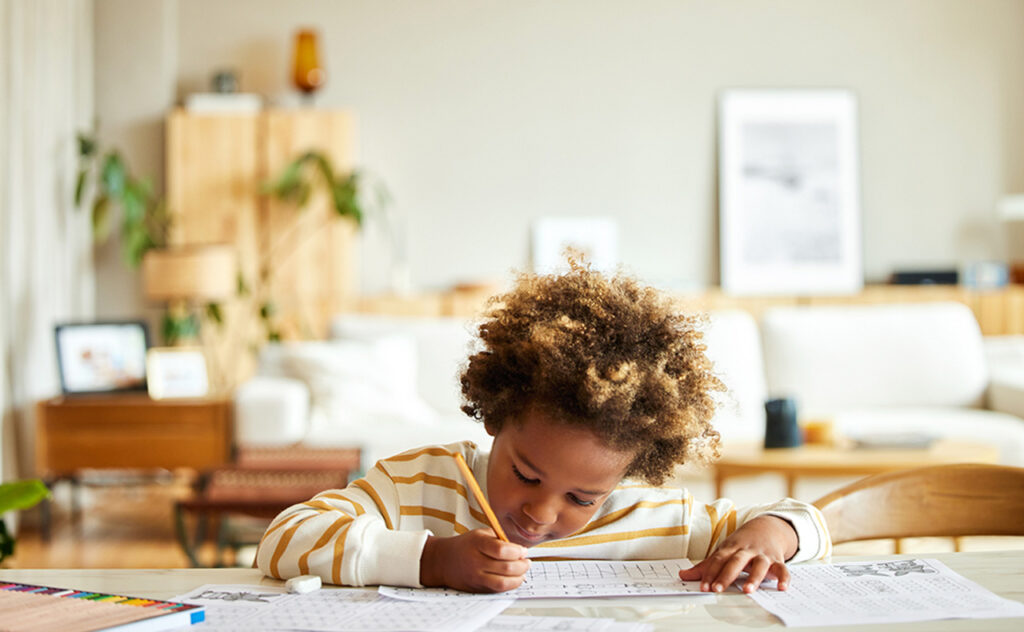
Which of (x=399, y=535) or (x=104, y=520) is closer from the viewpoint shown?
(x=399, y=535)

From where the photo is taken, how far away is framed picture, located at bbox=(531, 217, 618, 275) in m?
5.11

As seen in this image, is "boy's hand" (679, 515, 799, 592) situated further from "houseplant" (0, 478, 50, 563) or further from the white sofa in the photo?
the white sofa

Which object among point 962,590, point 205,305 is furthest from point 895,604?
point 205,305

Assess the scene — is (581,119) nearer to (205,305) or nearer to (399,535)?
(205,305)

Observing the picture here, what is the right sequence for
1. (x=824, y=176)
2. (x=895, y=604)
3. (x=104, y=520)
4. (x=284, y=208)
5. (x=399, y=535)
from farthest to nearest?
(x=824, y=176) → (x=284, y=208) → (x=104, y=520) → (x=399, y=535) → (x=895, y=604)

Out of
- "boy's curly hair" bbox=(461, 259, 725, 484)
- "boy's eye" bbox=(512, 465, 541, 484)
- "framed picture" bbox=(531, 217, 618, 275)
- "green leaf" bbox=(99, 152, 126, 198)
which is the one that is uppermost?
"green leaf" bbox=(99, 152, 126, 198)

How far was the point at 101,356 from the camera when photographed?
13.8ft

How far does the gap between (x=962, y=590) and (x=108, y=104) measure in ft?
15.7

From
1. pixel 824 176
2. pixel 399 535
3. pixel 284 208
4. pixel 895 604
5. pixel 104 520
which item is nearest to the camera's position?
pixel 895 604

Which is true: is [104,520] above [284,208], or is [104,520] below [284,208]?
below

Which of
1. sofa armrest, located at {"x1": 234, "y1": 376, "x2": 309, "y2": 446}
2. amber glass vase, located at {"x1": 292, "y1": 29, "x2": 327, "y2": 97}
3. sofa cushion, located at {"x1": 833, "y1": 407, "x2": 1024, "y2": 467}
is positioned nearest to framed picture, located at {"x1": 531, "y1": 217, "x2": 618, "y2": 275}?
amber glass vase, located at {"x1": 292, "y1": 29, "x2": 327, "y2": 97}

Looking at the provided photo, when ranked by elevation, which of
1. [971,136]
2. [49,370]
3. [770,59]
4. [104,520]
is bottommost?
[104,520]

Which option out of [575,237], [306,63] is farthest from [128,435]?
[575,237]

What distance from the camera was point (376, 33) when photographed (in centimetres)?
509
